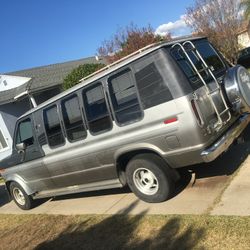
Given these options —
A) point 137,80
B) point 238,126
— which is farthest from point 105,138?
point 238,126

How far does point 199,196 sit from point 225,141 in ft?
3.09

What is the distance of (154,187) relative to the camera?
627 centimetres

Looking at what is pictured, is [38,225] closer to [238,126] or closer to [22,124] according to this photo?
[22,124]

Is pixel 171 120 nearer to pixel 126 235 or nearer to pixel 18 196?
pixel 126 235

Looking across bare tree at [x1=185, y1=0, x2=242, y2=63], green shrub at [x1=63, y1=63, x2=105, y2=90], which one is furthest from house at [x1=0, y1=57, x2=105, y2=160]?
bare tree at [x1=185, y1=0, x2=242, y2=63]

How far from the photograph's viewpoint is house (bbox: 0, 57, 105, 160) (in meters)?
20.3

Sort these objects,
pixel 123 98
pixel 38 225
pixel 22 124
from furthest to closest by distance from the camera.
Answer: pixel 22 124 → pixel 38 225 → pixel 123 98

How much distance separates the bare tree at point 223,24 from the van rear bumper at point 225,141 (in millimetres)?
22515

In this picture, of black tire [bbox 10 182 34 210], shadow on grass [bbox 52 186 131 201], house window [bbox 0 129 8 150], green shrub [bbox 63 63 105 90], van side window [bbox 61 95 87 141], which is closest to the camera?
van side window [bbox 61 95 87 141]

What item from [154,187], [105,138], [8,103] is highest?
[8,103]

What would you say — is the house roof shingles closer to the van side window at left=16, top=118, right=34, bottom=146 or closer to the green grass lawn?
the van side window at left=16, top=118, right=34, bottom=146

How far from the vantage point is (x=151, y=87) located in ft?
18.7

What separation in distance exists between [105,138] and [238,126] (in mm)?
2094

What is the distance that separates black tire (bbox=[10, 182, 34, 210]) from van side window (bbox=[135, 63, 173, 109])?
429 cm
